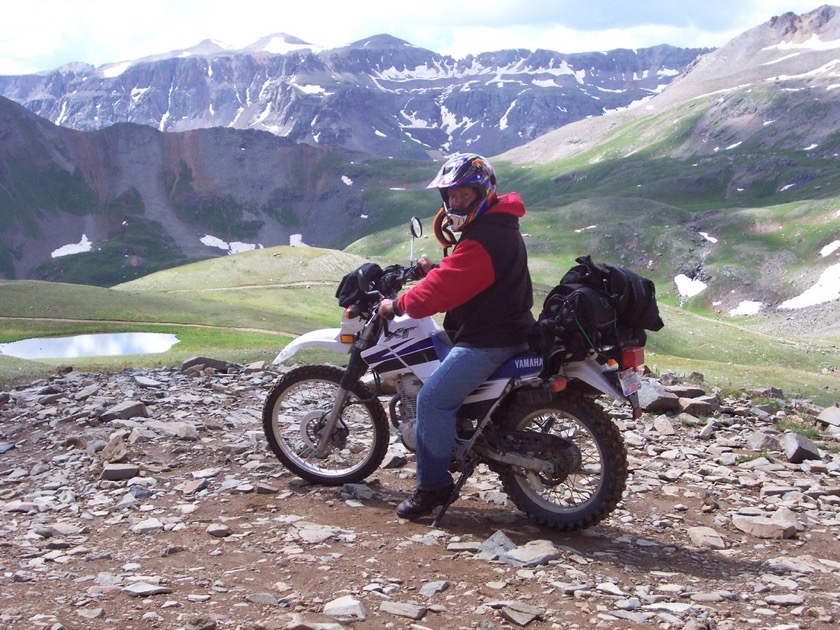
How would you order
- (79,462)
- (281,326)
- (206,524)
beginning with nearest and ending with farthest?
(206,524), (79,462), (281,326)

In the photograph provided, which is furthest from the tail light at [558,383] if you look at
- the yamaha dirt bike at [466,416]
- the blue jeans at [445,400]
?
the blue jeans at [445,400]

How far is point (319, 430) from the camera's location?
10586 millimetres

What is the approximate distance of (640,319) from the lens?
333 inches

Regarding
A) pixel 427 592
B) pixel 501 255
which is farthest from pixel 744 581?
pixel 501 255

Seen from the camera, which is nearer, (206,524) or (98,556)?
(98,556)

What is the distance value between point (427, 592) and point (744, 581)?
10.5ft

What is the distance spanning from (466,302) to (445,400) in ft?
3.85

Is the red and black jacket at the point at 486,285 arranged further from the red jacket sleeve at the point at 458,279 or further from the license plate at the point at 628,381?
the license plate at the point at 628,381

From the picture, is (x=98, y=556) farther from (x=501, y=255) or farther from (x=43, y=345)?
(x=43, y=345)

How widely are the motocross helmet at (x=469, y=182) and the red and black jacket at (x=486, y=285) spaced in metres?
0.12

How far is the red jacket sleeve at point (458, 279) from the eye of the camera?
855 centimetres

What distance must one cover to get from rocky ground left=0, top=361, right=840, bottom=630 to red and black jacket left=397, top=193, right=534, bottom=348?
2.31 metres

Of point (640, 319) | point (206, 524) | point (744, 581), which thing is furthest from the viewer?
point (206, 524)

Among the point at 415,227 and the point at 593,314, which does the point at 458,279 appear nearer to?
the point at 415,227
